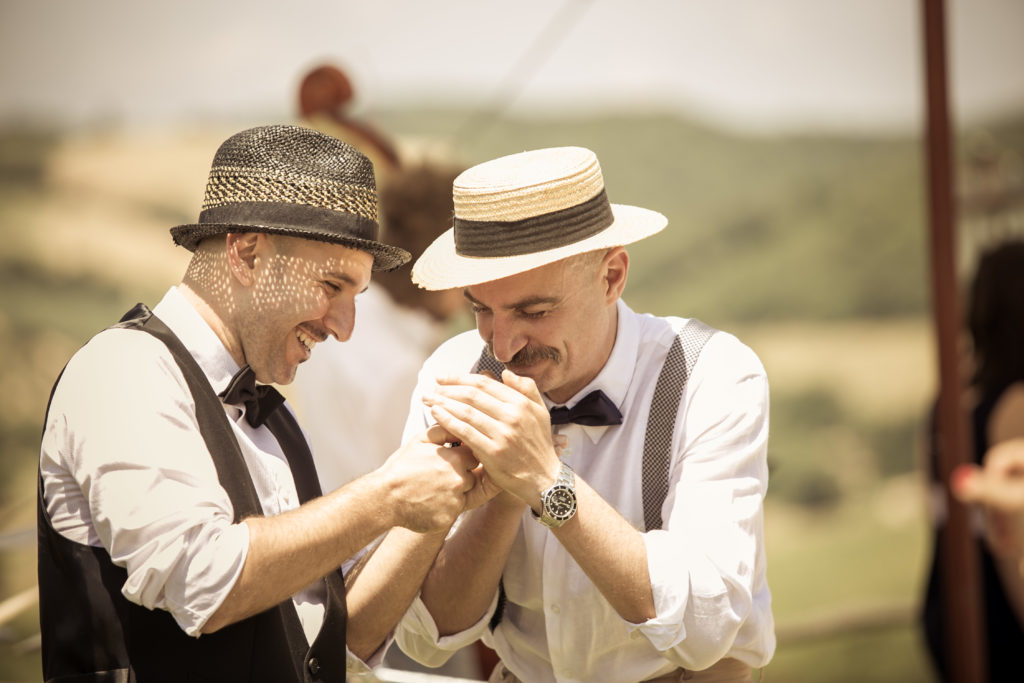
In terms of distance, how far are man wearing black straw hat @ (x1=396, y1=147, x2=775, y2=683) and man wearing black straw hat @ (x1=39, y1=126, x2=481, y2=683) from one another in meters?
0.13

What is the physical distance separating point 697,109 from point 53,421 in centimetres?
1125

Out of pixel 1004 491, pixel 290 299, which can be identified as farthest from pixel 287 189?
pixel 1004 491

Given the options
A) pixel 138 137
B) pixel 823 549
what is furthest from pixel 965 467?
pixel 138 137

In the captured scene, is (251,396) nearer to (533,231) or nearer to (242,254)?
(242,254)

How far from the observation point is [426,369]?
2.25m

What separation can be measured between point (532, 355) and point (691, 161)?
34.5ft

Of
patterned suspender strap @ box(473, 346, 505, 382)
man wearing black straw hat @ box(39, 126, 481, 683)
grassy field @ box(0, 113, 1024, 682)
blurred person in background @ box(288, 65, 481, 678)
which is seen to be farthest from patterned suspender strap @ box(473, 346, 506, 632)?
grassy field @ box(0, 113, 1024, 682)

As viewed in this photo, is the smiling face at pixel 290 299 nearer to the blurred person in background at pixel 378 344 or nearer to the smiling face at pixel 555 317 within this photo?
the smiling face at pixel 555 317

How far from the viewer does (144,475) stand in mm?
1667

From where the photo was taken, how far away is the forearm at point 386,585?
2010 millimetres

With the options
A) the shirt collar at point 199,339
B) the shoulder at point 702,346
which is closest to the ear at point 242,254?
the shirt collar at point 199,339

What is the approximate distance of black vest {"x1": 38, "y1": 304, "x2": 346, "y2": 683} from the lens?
1729mm

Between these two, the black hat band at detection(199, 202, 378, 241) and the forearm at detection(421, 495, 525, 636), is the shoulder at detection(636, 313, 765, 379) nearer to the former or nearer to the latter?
the forearm at detection(421, 495, 525, 636)

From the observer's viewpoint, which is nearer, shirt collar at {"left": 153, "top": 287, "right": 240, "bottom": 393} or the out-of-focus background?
shirt collar at {"left": 153, "top": 287, "right": 240, "bottom": 393}
